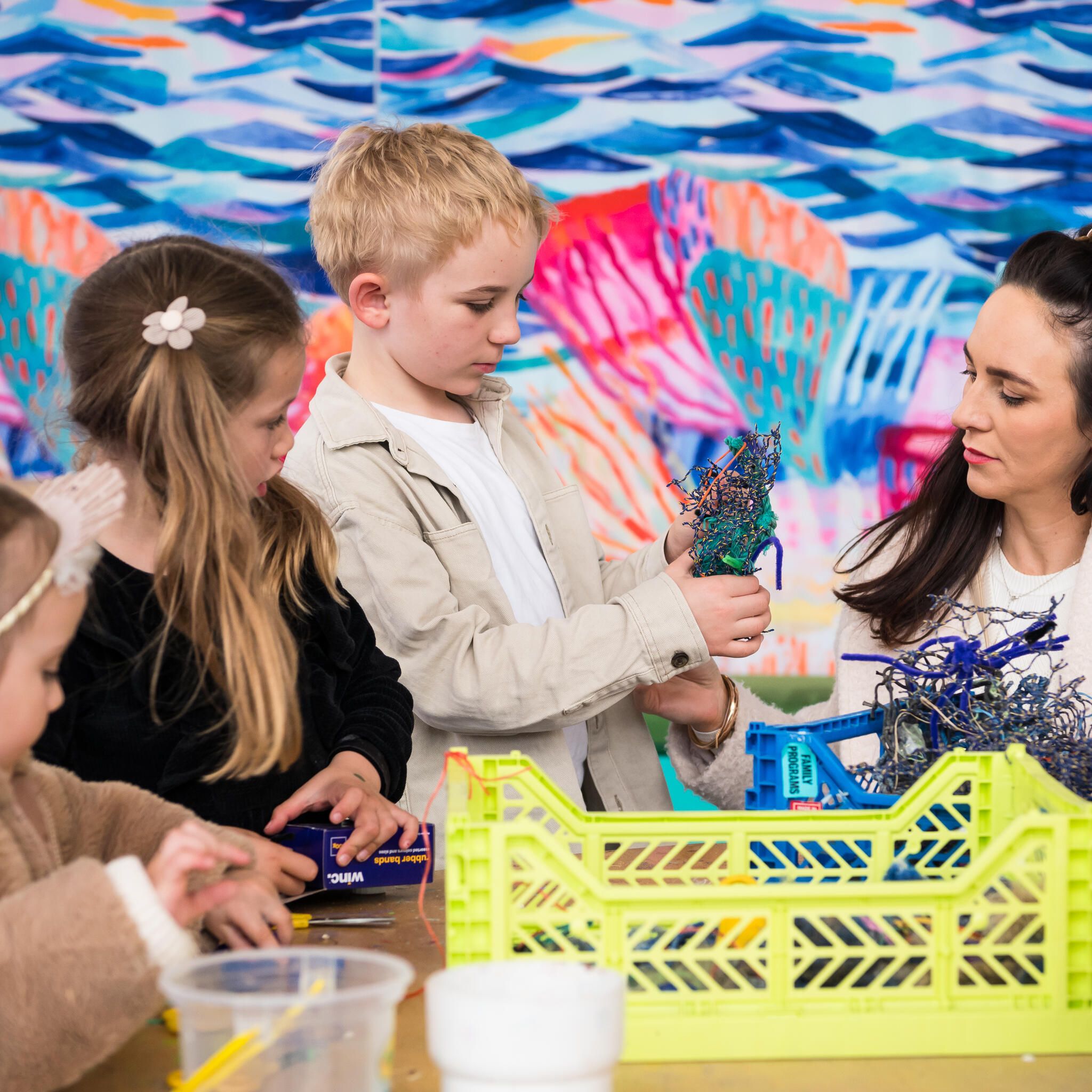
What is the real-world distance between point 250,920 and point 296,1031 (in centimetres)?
40

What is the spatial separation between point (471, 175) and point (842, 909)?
51.0 inches

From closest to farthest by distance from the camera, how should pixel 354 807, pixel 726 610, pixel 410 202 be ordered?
pixel 354 807 < pixel 726 610 < pixel 410 202

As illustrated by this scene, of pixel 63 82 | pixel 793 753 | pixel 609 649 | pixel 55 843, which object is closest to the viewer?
pixel 55 843

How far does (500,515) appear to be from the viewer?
1890mm

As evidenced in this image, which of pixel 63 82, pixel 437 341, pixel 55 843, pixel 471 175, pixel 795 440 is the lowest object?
pixel 795 440

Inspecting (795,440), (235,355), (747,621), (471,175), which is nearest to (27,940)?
(235,355)

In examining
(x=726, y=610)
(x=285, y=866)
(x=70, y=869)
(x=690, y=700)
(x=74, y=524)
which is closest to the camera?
(x=70, y=869)

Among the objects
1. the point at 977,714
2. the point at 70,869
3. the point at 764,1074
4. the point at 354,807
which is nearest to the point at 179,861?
the point at 70,869

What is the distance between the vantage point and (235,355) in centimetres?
133

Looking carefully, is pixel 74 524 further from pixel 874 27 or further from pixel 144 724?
pixel 874 27

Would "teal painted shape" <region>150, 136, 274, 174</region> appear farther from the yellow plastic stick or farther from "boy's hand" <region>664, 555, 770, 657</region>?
the yellow plastic stick

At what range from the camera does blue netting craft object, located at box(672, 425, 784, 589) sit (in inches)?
63.3

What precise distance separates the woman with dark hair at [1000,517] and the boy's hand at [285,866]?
767 mm

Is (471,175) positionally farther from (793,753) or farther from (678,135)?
(678,135)
